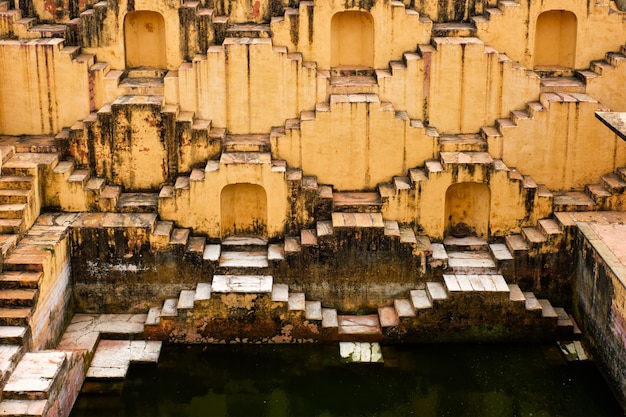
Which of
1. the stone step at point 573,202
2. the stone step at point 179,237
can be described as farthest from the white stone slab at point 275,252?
the stone step at point 573,202

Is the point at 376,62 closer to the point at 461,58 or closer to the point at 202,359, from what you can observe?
the point at 461,58

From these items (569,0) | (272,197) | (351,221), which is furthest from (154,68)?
(569,0)

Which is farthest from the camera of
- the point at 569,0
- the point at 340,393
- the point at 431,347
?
the point at 569,0

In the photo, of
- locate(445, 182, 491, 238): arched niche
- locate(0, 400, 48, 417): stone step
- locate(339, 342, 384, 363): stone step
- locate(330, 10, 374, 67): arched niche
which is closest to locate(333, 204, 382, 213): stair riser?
locate(445, 182, 491, 238): arched niche

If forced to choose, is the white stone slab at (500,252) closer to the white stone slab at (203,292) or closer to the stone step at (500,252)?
the stone step at (500,252)

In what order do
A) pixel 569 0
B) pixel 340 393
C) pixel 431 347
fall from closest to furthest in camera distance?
pixel 340 393 < pixel 431 347 < pixel 569 0

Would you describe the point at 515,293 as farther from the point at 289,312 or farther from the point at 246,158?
the point at 246,158

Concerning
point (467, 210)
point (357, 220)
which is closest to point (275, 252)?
point (357, 220)

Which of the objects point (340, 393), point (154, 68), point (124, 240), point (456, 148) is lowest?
point (340, 393)
